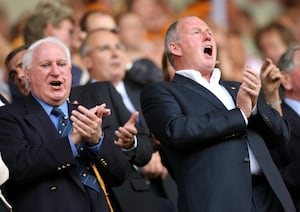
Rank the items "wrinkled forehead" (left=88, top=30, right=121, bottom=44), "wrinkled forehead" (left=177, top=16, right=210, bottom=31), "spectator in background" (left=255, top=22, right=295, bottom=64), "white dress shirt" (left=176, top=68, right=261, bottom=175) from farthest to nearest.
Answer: "spectator in background" (left=255, top=22, right=295, bottom=64) < "wrinkled forehead" (left=88, top=30, right=121, bottom=44) < "wrinkled forehead" (left=177, top=16, right=210, bottom=31) < "white dress shirt" (left=176, top=68, right=261, bottom=175)

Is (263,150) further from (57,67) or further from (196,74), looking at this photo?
(57,67)

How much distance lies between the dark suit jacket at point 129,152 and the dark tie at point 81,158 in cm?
56

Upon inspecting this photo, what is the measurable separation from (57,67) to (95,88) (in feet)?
2.46

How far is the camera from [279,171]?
7535 millimetres

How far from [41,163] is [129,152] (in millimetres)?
1069

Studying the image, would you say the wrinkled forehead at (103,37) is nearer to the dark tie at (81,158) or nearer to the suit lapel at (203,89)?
the suit lapel at (203,89)

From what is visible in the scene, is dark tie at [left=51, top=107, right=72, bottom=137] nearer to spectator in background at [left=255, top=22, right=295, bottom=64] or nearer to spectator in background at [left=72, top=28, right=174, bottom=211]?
spectator in background at [left=72, top=28, right=174, bottom=211]

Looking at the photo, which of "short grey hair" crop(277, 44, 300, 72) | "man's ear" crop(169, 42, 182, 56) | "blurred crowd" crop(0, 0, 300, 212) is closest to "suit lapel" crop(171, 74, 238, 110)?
"man's ear" crop(169, 42, 182, 56)

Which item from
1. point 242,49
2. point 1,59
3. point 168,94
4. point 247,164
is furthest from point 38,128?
point 242,49

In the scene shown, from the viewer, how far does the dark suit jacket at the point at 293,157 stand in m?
7.53

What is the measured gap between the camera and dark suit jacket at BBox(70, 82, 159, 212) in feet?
24.3

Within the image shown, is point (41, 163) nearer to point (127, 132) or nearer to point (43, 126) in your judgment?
point (43, 126)

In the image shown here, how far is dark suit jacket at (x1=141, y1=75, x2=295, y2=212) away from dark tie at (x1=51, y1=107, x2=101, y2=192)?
49 centimetres

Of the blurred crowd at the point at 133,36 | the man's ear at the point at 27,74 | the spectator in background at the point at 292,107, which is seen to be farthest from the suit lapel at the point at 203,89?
the man's ear at the point at 27,74
